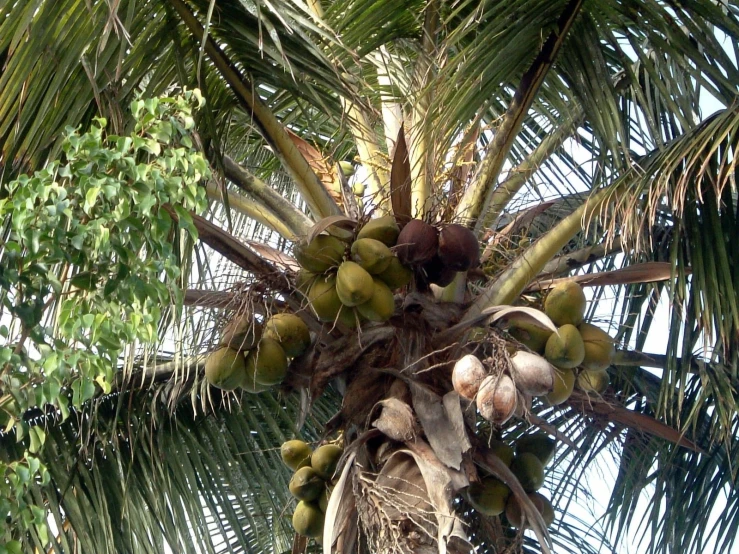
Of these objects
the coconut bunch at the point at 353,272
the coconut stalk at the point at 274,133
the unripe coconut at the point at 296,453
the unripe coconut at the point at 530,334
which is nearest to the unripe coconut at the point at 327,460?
the unripe coconut at the point at 296,453

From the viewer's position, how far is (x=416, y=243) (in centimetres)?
277

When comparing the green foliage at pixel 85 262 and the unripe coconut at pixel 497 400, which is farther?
the unripe coconut at pixel 497 400

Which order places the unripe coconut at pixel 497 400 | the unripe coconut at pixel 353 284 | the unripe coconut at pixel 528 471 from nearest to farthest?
the unripe coconut at pixel 497 400 < the unripe coconut at pixel 353 284 < the unripe coconut at pixel 528 471

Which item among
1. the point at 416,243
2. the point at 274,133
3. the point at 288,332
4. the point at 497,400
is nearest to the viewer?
the point at 497,400

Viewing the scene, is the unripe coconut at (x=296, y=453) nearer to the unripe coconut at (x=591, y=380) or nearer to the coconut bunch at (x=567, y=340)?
the coconut bunch at (x=567, y=340)

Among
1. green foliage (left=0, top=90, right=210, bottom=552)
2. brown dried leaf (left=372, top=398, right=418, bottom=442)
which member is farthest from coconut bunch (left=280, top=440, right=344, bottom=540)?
green foliage (left=0, top=90, right=210, bottom=552)

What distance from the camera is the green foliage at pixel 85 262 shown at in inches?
83.1

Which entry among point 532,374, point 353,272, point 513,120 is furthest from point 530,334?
point 513,120

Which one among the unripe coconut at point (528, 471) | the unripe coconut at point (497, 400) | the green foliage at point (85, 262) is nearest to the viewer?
the green foliage at point (85, 262)

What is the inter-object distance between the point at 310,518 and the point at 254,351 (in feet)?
1.62

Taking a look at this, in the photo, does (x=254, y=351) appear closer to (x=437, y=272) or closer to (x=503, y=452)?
(x=437, y=272)

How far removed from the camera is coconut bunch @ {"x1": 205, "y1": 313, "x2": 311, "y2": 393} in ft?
9.32

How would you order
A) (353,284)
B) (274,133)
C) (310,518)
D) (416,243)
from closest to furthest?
(353,284) < (416,243) < (310,518) < (274,133)

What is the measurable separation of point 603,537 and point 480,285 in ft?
3.88
